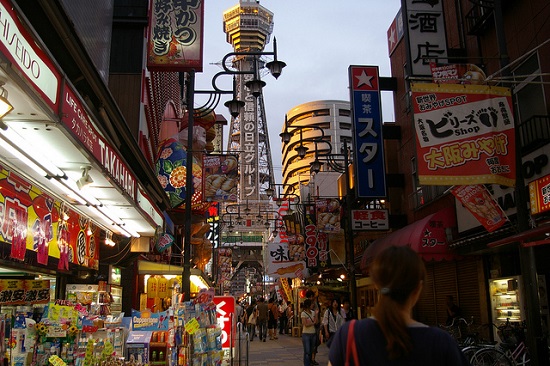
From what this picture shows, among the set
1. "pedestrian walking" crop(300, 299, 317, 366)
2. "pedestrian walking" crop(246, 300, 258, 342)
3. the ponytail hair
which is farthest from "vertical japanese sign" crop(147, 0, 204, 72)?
"pedestrian walking" crop(246, 300, 258, 342)

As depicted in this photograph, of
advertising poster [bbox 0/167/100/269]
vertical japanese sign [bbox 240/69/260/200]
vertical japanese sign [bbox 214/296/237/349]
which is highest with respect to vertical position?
vertical japanese sign [bbox 240/69/260/200]

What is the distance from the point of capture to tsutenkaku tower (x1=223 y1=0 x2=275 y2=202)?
13850cm

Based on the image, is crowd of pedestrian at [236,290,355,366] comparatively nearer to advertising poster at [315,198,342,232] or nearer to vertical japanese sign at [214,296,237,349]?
vertical japanese sign at [214,296,237,349]

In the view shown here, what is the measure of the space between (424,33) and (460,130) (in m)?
5.98

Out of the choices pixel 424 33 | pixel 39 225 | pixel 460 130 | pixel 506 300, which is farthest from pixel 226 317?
pixel 424 33

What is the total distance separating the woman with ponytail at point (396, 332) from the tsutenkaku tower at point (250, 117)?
5235 inches

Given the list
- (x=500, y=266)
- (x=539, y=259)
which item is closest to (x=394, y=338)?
(x=539, y=259)

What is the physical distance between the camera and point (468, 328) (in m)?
14.8

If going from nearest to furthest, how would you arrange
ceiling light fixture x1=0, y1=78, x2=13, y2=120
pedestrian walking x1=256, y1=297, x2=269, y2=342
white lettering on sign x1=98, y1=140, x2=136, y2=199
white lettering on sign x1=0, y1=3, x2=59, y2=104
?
1. white lettering on sign x1=0, y1=3, x2=59, y2=104
2. ceiling light fixture x1=0, y1=78, x2=13, y2=120
3. white lettering on sign x1=98, y1=140, x2=136, y2=199
4. pedestrian walking x1=256, y1=297, x2=269, y2=342

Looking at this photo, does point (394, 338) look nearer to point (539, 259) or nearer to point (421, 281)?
point (421, 281)

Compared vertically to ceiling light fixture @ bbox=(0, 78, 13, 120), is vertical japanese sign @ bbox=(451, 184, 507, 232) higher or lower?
higher

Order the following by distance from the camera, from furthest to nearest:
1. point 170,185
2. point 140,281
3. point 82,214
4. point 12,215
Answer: point 140,281 → point 170,185 → point 82,214 → point 12,215

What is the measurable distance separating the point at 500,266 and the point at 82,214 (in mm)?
10607

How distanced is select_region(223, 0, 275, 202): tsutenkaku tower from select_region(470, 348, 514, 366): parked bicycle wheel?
411ft
